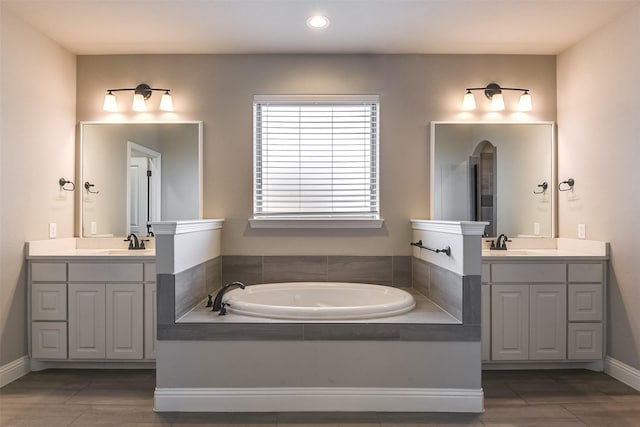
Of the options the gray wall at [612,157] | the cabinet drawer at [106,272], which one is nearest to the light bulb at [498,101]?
the gray wall at [612,157]

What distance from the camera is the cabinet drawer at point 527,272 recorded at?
284 cm

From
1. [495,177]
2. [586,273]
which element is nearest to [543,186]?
[495,177]

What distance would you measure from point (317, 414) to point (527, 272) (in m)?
1.72

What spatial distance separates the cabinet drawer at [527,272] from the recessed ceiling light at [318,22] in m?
2.02

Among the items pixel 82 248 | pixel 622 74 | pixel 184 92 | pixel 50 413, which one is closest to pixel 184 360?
pixel 50 413

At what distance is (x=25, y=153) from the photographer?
2.83m

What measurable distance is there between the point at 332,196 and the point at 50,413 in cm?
230

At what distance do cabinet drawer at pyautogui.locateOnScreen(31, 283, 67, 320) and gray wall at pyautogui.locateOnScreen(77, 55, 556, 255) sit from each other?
1.14 meters

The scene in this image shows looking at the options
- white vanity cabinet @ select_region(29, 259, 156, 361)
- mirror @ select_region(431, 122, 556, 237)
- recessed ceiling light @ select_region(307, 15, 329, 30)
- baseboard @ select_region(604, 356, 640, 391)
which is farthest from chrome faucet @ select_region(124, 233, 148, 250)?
baseboard @ select_region(604, 356, 640, 391)

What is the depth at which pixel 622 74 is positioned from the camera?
2715 mm

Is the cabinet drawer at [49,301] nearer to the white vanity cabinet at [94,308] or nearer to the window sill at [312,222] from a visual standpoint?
the white vanity cabinet at [94,308]

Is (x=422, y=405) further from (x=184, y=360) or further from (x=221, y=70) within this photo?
(x=221, y=70)

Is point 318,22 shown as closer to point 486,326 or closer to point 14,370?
point 486,326

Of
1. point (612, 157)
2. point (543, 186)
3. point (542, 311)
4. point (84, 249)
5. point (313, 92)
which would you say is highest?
point (313, 92)
